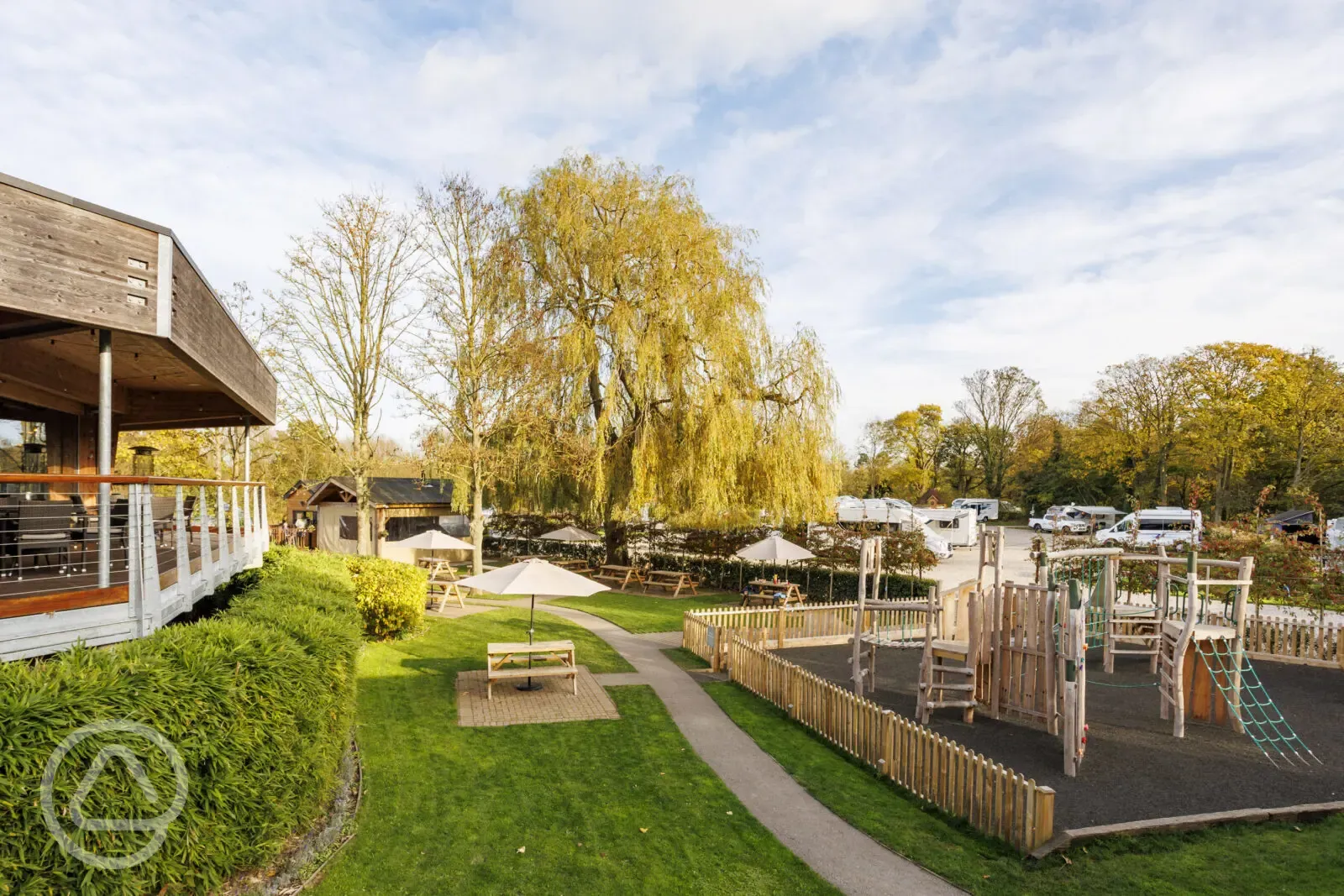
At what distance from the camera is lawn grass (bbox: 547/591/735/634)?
18172mm

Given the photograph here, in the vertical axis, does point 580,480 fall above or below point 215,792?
above

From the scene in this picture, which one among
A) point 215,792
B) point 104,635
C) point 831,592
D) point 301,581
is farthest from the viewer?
point 831,592

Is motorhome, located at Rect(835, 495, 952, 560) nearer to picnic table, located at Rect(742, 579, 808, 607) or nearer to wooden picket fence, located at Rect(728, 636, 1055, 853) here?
picnic table, located at Rect(742, 579, 808, 607)

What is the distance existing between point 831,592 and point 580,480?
8605 mm

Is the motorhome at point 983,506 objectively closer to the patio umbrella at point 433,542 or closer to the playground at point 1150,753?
the playground at point 1150,753

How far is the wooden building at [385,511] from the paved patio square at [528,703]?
16812 millimetres

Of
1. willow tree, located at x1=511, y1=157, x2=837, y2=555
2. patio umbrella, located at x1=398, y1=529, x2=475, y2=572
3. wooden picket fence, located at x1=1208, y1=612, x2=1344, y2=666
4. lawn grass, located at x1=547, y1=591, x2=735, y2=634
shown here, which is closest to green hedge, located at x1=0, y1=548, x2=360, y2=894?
lawn grass, located at x1=547, y1=591, x2=735, y2=634

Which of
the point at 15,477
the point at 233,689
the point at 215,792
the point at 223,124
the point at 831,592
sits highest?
the point at 223,124

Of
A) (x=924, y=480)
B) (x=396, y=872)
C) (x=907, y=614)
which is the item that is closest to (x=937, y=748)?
(x=396, y=872)

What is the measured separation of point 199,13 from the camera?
10383mm

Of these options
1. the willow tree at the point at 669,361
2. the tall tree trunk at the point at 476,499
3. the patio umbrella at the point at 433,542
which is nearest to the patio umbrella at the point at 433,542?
the patio umbrella at the point at 433,542

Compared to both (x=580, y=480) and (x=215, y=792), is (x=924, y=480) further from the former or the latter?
(x=215, y=792)

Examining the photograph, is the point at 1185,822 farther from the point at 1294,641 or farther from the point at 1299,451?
the point at 1299,451
